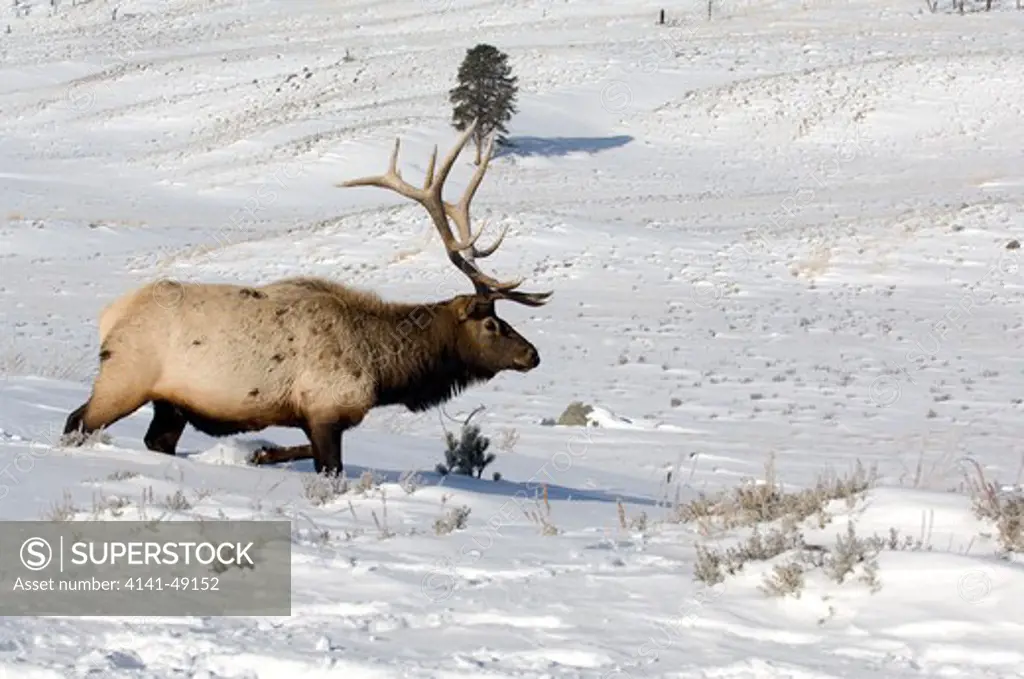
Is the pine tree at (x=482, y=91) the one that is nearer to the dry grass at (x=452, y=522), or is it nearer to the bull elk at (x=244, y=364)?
the bull elk at (x=244, y=364)

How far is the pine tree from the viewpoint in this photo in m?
51.6

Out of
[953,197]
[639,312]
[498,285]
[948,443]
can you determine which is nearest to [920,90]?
[953,197]

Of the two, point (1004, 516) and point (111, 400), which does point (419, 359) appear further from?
point (1004, 516)

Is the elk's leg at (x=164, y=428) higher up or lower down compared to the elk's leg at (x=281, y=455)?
higher up

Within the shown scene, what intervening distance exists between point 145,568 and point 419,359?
4305 mm

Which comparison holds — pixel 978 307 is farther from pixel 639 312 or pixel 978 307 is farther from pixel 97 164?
pixel 97 164

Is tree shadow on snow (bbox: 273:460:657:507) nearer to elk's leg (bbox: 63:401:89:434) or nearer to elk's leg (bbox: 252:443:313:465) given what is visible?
elk's leg (bbox: 252:443:313:465)

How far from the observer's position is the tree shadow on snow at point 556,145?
55281 millimetres

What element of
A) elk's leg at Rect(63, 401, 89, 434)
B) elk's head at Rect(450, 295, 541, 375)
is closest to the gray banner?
elk's leg at Rect(63, 401, 89, 434)

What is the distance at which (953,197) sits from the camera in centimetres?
4272

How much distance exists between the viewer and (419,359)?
925 centimetres

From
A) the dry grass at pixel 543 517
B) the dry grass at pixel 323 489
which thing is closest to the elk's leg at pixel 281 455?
the dry grass at pixel 323 489

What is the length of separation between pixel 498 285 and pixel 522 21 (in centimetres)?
7820

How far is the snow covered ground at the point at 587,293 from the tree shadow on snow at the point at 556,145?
22 cm
